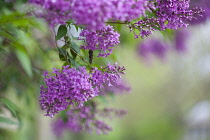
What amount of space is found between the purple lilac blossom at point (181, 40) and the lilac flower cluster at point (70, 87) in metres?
2.88

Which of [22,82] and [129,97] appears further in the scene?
[129,97]

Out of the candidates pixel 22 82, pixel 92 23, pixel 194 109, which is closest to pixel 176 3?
pixel 92 23

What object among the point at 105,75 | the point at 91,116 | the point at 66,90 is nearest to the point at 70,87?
the point at 66,90

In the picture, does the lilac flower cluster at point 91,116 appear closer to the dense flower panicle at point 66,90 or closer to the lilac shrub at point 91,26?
the lilac shrub at point 91,26

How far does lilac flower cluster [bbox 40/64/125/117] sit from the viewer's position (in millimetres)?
1091

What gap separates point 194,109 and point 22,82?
8552 mm

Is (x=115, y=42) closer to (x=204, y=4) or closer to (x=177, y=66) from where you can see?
(x=204, y=4)

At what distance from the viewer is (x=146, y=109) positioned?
13.3 metres

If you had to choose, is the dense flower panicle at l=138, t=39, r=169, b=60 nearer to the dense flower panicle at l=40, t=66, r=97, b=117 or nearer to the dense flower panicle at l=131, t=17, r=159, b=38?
the dense flower panicle at l=131, t=17, r=159, b=38

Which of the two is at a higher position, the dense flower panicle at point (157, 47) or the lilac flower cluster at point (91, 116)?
the dense flower panicle at point (157, 47)

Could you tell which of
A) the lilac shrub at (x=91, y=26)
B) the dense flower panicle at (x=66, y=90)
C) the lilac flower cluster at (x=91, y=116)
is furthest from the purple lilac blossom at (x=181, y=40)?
the dense flower panicle at (x=66, y=90)

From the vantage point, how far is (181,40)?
400cm

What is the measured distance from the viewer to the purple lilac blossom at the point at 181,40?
393 centimetres

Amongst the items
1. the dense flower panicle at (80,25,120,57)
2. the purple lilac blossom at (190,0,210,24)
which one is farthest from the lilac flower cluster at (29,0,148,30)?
the purple lilac blossom at (190,0,210,24)
